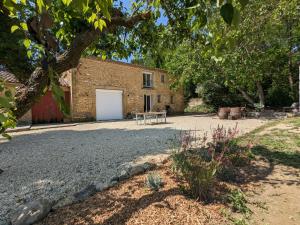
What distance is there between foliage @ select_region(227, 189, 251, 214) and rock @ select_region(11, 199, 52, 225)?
2.46 m

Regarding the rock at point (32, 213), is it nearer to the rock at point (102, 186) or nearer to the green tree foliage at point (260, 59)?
the rock at point (102, 186)

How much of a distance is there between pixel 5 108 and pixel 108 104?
1809cm

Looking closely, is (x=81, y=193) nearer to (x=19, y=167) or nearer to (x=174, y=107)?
(x=19, y=167)

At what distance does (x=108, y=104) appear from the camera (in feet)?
62.1

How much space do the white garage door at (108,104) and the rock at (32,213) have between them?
610 inches

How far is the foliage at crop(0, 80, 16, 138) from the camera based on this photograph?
827mm

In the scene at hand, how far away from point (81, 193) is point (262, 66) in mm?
17484

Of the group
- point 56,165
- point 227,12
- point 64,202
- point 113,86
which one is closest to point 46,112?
point 113,86

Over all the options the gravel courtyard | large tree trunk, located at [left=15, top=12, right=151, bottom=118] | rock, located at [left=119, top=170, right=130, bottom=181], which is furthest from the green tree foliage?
large tree trunk, located at [left=15, top=12, right=151, bottom=118]

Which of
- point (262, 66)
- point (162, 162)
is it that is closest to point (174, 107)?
point (262, 66)

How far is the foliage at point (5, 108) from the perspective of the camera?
0.83 metres

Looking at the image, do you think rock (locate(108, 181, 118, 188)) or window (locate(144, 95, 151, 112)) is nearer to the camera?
rock (locate(108, 181, 118, 188))

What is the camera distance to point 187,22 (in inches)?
152

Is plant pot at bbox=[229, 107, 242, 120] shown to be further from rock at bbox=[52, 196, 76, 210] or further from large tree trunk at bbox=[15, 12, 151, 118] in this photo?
large tree trunk at bbox=[15, 12, 151, 118]
